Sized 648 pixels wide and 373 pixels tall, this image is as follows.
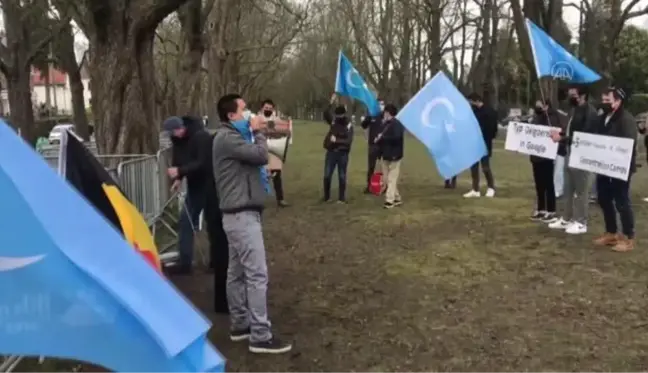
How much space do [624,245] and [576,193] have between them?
1203 mm

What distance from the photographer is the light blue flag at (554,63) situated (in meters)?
12.2

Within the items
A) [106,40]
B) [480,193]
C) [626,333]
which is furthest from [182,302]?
[480,193]

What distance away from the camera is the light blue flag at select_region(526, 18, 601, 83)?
12.2 metres

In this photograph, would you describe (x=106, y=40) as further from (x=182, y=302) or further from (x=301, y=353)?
(x=182, y=302)

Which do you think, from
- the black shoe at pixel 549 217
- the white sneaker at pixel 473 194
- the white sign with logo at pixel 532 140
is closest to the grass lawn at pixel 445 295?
the black shoe at pixel 549 217

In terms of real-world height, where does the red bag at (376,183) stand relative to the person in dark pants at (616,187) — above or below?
below

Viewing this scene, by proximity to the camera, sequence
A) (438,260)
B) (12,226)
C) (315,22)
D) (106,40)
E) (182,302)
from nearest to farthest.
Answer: (12,226) < (182,302) < (438,260) < (106,40) < (315,22)

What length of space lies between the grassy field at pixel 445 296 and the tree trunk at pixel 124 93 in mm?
2390

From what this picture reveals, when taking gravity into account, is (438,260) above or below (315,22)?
below

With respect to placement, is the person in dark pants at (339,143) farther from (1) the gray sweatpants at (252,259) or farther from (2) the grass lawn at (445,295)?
(1) the gray sweatpants at (252,259)

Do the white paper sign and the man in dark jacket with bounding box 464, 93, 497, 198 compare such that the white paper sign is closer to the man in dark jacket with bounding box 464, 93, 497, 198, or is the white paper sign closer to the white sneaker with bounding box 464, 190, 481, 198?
the man in dark jacket with bounding box 464, 93, 497, 198

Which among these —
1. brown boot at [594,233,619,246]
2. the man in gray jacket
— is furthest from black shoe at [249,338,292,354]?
brown boot at [594,233,619,246]

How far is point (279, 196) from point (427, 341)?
855cm

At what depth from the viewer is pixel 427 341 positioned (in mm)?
6449
